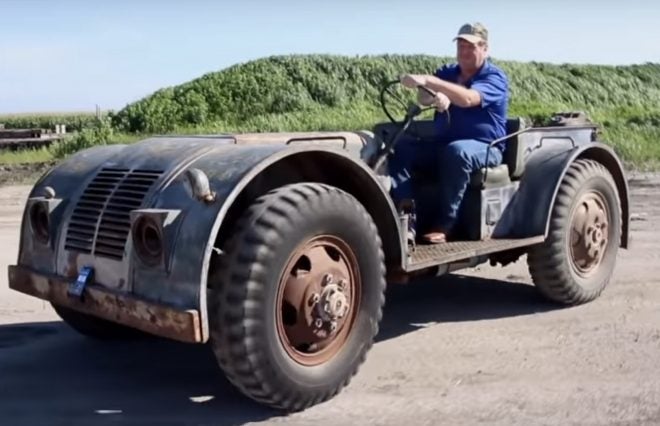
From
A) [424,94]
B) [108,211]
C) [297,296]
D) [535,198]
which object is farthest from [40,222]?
[535,198]

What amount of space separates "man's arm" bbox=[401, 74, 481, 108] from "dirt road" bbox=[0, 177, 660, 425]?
1484 mm

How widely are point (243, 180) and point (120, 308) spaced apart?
0.86 meters

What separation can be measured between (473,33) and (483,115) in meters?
0.57

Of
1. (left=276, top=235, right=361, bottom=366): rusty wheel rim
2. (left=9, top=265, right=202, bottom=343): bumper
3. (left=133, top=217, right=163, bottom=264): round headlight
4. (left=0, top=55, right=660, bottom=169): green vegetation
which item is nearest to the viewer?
(left=9, top=265, right=202, bottom=343): bumper

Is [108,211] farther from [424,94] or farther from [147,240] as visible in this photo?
[424,94]

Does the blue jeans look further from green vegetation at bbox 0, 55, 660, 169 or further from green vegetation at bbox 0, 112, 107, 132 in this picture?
green vegetation at bbox 0, 112, 107, 132

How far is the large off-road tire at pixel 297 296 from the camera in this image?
432cm

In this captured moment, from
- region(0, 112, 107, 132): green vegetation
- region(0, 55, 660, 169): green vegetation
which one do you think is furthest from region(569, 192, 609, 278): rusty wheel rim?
region(0, 112, 107, 132): green vegetation

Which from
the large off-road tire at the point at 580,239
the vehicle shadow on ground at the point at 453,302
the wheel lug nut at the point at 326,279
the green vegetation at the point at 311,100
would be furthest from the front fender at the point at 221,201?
the green vegetation at the point at 311,100

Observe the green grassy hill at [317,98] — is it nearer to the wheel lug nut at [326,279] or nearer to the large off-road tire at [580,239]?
the large off-road tire at [580,239]

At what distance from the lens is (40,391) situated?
5094 millimetres

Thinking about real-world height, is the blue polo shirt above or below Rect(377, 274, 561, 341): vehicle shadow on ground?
above

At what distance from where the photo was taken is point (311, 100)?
27.5m

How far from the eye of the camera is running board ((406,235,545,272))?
5422 mm
